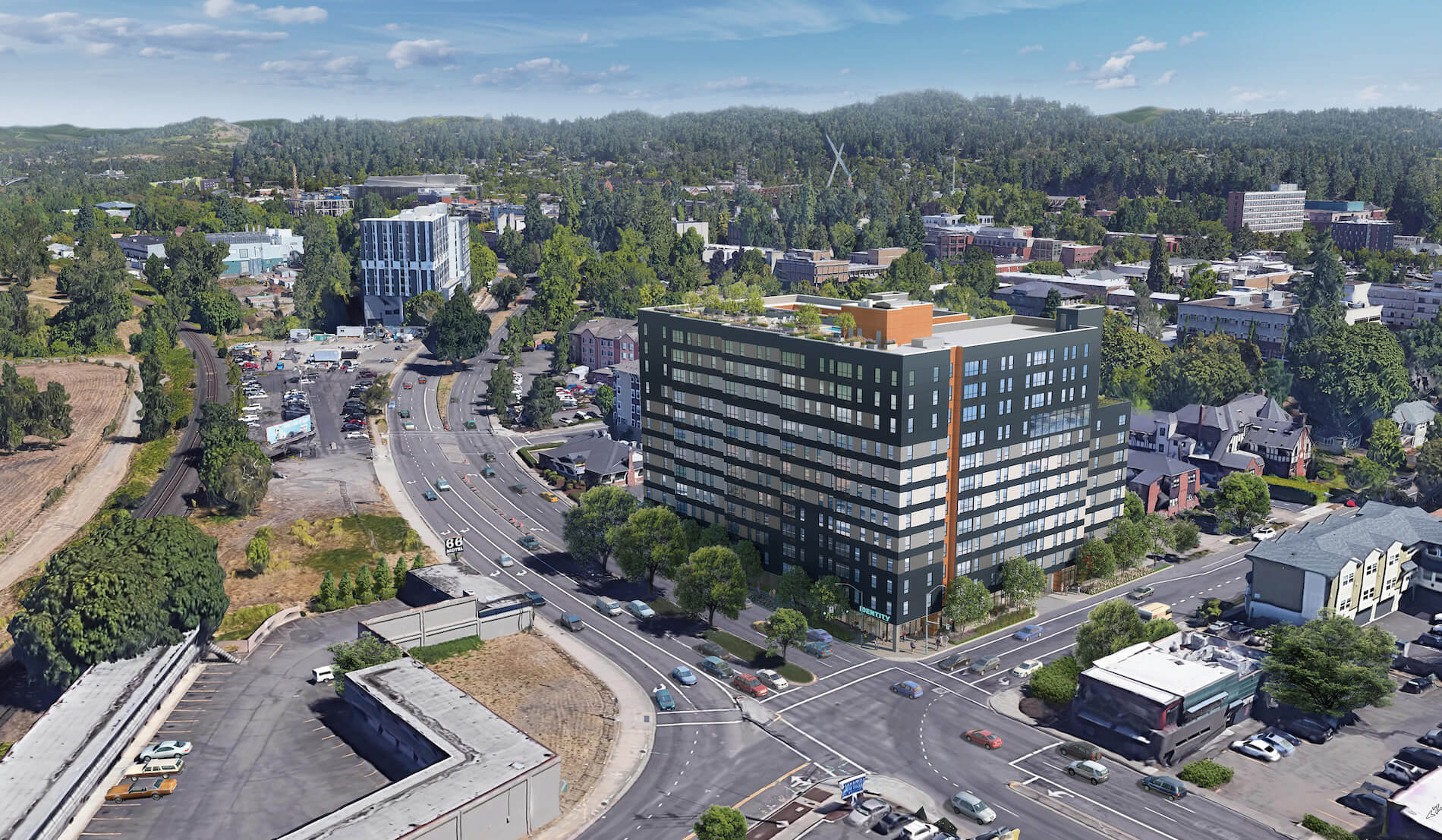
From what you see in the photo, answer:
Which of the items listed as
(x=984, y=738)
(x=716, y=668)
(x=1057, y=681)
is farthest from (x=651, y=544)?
(x=1057, y=681)

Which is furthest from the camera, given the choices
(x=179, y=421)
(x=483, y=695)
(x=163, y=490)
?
(x=179, y=421)

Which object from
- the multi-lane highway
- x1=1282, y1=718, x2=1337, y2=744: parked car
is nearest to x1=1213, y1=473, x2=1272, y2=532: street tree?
the multi-lane highway

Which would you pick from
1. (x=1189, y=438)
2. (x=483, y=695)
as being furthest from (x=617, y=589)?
(x=1189, y=438)

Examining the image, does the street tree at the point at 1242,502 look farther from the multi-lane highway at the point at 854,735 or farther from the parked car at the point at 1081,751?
the parked car at the point at 1081,751

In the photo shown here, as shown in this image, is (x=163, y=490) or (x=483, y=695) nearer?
(x=483, y=695)

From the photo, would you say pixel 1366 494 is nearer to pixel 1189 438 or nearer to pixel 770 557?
pixel 1189 438

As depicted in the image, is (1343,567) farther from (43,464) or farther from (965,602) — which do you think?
(43,464)
